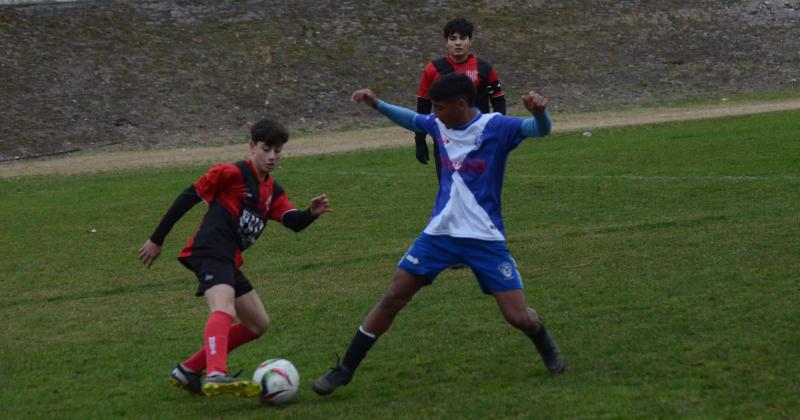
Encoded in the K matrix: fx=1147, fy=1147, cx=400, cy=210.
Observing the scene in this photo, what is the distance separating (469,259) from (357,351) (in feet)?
2.68

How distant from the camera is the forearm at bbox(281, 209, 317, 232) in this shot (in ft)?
22.6

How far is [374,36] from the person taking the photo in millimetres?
29484

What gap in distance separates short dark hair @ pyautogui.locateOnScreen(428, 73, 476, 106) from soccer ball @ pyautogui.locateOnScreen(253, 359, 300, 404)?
1.73 metres

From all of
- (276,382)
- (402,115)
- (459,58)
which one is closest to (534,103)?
(402,115)

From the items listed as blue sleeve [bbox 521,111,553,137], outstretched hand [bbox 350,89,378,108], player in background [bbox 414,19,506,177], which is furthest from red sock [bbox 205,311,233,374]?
player in background [bbox 414,19,506,177]

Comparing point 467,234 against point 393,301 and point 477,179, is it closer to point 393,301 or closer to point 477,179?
point 477,179

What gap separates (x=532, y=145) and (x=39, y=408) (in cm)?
1445

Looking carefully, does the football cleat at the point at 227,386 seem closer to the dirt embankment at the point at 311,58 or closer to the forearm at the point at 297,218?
the forearm at the point at 297,218

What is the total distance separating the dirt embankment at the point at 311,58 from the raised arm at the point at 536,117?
1827 centimetres

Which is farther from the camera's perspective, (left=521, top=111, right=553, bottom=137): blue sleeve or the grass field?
the grass field

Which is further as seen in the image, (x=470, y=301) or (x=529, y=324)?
(x=470, y=301)

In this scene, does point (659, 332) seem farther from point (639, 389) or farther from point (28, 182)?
point (28, 182)

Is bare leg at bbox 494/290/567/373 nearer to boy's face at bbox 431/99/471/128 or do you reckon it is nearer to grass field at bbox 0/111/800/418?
grass field at bbox 0/111/800/418

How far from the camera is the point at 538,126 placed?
614cm
